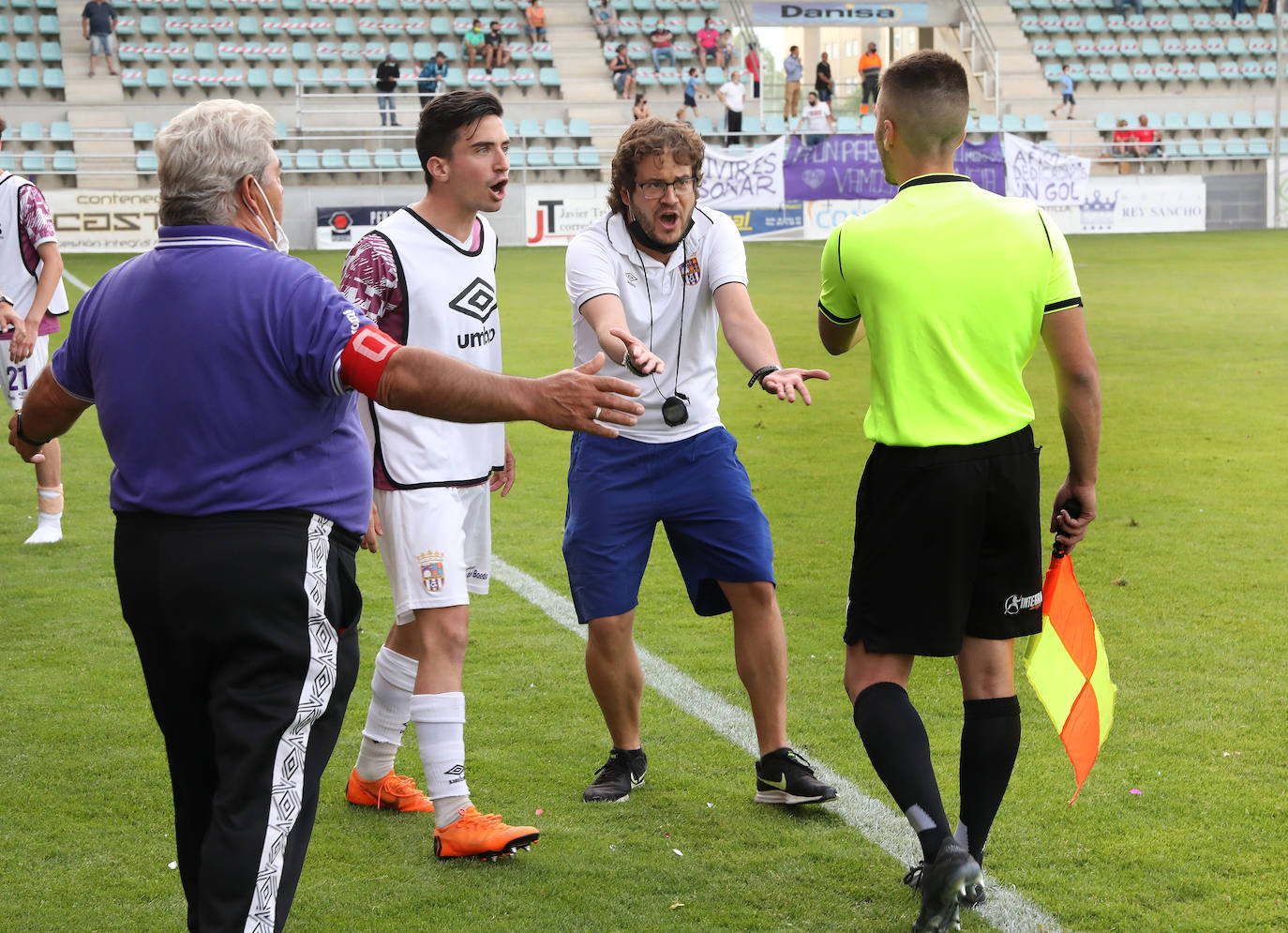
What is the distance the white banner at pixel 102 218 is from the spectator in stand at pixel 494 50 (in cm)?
1024

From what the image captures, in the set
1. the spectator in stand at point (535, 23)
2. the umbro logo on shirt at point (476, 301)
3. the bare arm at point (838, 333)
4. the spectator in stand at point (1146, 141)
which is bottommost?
the bare arm at point (838, 333)

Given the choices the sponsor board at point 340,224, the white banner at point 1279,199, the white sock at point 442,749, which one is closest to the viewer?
the white sock at point 442,749

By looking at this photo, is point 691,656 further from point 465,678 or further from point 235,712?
point 235,712

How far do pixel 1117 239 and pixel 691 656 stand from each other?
962 inches

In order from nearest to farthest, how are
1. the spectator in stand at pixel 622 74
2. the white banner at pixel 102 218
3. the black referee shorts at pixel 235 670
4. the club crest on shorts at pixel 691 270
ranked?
the black referee shorts at pixel 235 670, the club crest on shorts at pixel 691 270, the white banner at pixel 102 218, the spectator in stand at pixel 622 74

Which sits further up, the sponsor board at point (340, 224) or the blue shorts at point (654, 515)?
the sponsor board at point (340, 224)

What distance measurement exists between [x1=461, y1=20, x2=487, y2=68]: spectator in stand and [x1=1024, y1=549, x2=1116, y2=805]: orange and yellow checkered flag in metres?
31.4

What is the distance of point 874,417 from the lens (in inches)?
128

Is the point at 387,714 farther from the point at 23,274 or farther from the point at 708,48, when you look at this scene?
the point at 708,48

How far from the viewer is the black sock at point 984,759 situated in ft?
10.8

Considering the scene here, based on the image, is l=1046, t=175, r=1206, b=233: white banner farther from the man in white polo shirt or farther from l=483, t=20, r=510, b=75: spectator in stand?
the man in white polo shirt

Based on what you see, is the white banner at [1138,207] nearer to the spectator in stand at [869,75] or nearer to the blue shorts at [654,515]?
the spectator in stand at [869,75]

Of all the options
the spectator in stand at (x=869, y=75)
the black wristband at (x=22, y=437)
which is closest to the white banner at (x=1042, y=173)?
the spectator in stand at (x=869, y=75)

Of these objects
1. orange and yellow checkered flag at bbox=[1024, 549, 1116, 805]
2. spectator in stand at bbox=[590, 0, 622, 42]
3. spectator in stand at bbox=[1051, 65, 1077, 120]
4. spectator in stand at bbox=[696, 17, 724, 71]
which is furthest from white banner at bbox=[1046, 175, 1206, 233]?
orange and yellow checkered flag at bbox=[1024, 549, 1116, 805]
